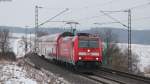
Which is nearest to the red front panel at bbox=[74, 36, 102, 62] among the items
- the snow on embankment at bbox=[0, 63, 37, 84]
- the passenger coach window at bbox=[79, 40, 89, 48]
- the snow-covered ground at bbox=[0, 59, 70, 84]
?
the passenger coach window at bbox=[79, 40, 89, 48]

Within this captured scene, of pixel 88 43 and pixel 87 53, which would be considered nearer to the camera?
pixel 87 53

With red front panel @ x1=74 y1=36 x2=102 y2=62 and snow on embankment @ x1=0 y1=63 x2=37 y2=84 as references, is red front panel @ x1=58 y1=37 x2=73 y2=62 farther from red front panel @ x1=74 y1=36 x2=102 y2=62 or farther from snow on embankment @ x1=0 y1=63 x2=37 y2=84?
snow on embankment @ x1=0 y1=63 x2=37 y2=84

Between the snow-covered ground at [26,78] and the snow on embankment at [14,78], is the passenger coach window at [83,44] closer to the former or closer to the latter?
the snow-covered ground at [26,78]

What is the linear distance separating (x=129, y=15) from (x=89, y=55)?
18210 millimetres

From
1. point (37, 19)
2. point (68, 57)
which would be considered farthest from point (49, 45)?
point (37, 19)

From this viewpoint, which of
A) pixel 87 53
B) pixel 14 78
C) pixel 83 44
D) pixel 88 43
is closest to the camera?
pixel 14 78

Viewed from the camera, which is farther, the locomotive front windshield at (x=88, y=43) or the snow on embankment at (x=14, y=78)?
the locomotive front windshield at (x=88, y=43)

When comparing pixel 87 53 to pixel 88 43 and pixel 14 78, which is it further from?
pixel 14 78

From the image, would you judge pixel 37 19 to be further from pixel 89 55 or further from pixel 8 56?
pixel 89 55

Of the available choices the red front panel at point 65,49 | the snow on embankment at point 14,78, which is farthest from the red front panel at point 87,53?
the snow on embankment at point 14,78

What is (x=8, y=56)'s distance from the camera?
51.7m

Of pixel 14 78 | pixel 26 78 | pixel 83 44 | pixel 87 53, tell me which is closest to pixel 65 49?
pixel 83 44

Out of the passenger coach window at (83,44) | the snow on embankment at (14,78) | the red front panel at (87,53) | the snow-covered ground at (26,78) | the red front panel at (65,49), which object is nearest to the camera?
the snow on embankment at (14,78)

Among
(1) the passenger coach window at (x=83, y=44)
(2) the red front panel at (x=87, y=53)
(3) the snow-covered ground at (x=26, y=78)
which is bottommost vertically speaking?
(3) the snow-covered ground at (x=26, y=78)
